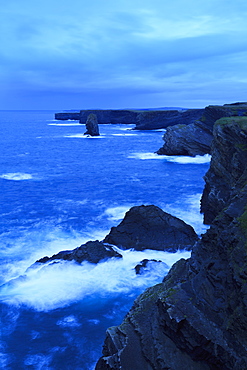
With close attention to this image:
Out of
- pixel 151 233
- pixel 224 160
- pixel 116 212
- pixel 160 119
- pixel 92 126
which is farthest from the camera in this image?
pixel 160 119

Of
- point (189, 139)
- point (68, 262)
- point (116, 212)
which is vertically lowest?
point (68, 262)

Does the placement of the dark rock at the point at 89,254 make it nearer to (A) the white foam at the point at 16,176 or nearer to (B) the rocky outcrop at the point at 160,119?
(A) the white foam at the point at 16,176

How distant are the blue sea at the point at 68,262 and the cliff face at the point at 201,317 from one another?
5.37 metres

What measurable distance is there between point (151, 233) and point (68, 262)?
7.91 meters

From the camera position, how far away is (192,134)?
3191 inches

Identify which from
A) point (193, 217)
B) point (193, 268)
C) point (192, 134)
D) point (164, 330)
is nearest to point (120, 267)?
point (193, 268)

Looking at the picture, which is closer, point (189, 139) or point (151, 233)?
point (151, 233)

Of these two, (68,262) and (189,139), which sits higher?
(189,139)

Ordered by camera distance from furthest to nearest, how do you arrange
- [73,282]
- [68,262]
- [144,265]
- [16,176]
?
1. [16,176]
2. [68,262]
3. [144,265]
4. [73,282]

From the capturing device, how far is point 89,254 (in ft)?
82.6

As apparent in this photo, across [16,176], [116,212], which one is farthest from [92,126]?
[116,212]

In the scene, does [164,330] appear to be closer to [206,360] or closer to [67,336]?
[206,360]

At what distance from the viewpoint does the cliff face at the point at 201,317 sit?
34.1 feet

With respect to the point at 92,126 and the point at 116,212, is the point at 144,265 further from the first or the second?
the point at 92,126
